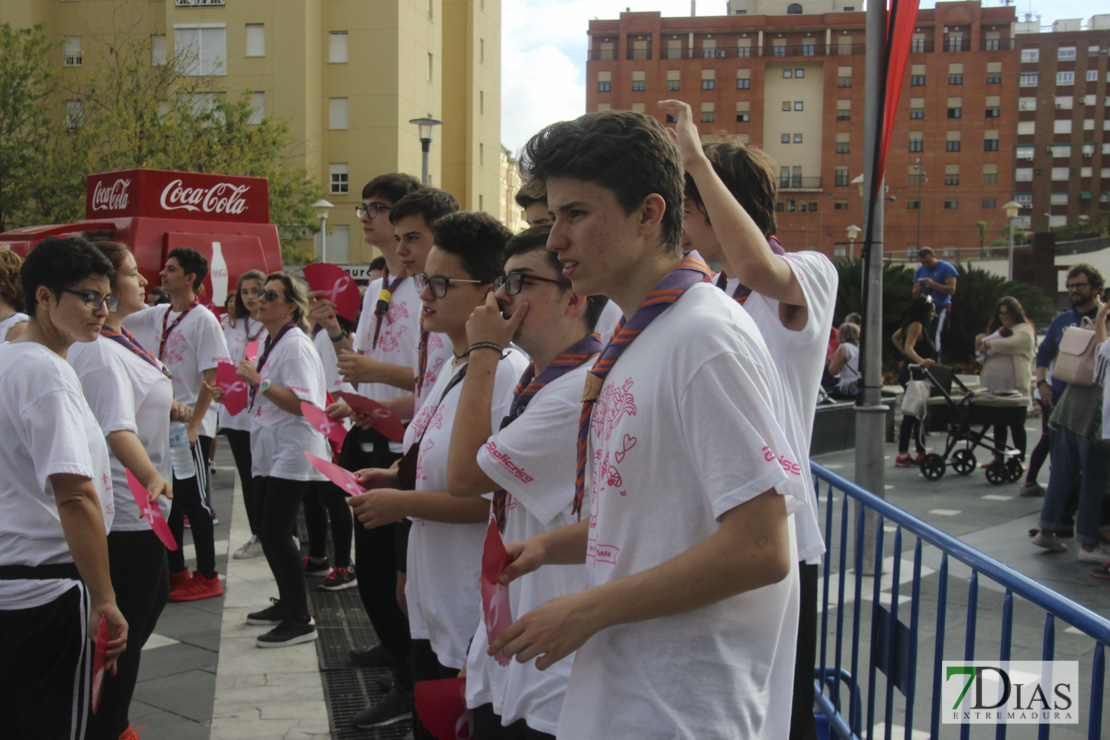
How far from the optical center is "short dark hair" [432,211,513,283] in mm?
3209

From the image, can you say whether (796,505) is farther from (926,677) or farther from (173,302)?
(173,302)

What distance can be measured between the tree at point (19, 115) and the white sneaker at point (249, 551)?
74.5ft

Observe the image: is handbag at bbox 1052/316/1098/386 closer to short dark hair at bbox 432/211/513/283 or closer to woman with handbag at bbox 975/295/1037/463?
woman with handbag at bbox 975/295/1037/463

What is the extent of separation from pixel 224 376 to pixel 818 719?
392 cm

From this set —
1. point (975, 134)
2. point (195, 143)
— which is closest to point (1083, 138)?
point (975, 134)

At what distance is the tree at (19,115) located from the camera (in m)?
25.5

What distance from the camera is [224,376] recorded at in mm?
5617

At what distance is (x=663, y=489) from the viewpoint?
60.6 inches

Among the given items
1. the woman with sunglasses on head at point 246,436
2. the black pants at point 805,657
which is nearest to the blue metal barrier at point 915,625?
the black pants at point 805,657

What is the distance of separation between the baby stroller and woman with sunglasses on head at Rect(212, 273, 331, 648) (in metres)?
7.46

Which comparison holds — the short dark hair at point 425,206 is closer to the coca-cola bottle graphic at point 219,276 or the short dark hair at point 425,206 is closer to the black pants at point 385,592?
the black pants at point 385,592

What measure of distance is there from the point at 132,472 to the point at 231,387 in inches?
78.7

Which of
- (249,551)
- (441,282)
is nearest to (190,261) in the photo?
(249,551)

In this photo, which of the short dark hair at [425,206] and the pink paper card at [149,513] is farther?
the short dark hair at [425,206]
